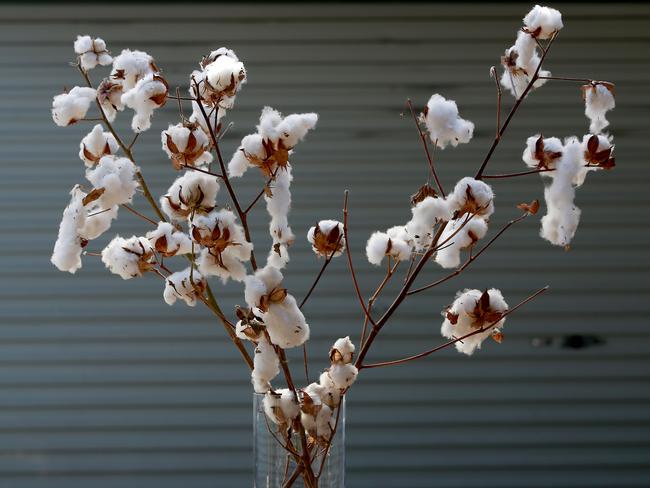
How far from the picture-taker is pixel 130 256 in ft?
2.81

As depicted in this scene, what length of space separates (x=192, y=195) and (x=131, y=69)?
18cm

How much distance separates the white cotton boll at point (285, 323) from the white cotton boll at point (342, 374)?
0.09m

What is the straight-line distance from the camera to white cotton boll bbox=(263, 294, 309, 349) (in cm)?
80

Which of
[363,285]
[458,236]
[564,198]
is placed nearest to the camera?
[564,198]

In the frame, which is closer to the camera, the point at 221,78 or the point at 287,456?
the point at 221,78

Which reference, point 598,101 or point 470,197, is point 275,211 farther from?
point 598,101

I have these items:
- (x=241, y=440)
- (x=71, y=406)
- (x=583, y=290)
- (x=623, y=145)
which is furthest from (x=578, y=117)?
(x=71, y=406)

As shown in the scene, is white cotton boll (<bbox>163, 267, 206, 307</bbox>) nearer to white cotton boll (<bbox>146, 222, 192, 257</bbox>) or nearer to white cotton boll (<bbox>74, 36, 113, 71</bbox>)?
white cotton boll (<bbox>146, 222, 192, 257</bbox>)

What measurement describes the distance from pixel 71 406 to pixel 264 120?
8.72 feet

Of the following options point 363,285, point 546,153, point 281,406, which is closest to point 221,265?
point 281,406

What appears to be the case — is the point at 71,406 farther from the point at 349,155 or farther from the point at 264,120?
the point at 264,120

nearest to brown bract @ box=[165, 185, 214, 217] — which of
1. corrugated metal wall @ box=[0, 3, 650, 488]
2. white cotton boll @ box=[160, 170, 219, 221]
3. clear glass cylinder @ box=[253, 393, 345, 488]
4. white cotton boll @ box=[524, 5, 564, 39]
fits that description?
white cotton boll @ box=[160, 170, 219, 221]

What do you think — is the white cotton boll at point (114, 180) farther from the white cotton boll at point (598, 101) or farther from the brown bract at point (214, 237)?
the white cotton boll at point (598, 101)

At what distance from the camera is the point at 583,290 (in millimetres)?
3301
